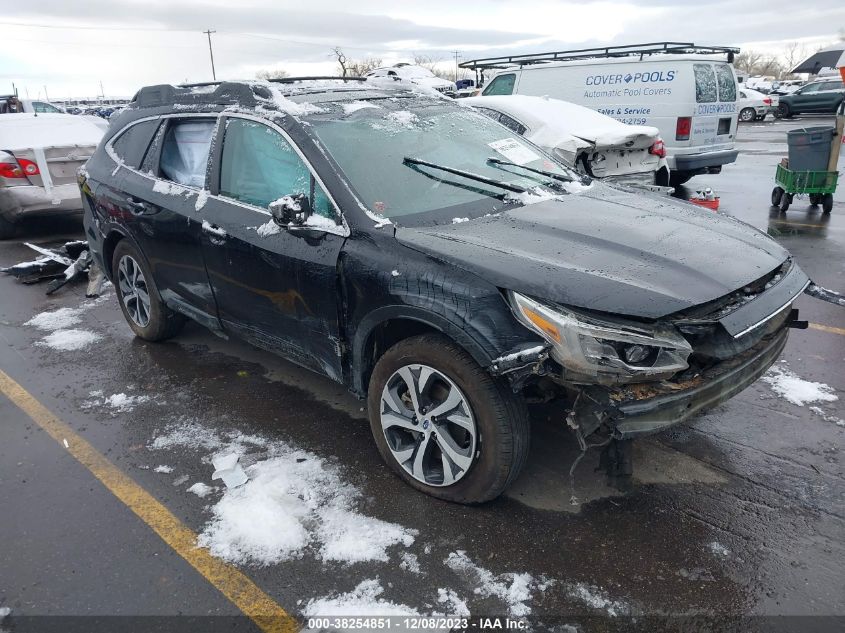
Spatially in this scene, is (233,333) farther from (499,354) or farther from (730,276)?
(730,276)

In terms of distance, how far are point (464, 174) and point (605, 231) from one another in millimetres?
899

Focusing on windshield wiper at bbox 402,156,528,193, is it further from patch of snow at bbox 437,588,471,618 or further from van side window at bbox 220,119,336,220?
patch of snow at bbox 437,588,471,618

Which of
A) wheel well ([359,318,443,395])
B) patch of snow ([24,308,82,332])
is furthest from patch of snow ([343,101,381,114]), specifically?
patch of snow ([24,308,82,332])

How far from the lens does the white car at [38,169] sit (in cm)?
802

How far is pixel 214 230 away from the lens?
372cm

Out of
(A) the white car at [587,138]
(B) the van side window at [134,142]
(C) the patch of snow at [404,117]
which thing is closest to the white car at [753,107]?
(A) the white car at [587,138]

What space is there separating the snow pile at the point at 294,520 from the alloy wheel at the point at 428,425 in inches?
11.6

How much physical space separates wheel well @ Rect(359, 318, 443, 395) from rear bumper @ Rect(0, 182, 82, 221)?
21.4ft

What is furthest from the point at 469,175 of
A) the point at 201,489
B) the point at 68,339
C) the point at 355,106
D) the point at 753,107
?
the point at 753,107

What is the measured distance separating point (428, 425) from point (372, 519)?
496 mm

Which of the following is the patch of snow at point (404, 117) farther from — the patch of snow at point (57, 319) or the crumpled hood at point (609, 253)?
the patch of snow at point (57, 319)

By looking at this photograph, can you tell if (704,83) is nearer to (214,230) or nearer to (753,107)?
(214,230)

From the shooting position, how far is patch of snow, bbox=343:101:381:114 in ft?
12.0

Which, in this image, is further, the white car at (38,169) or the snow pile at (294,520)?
the white car at (38,169)
